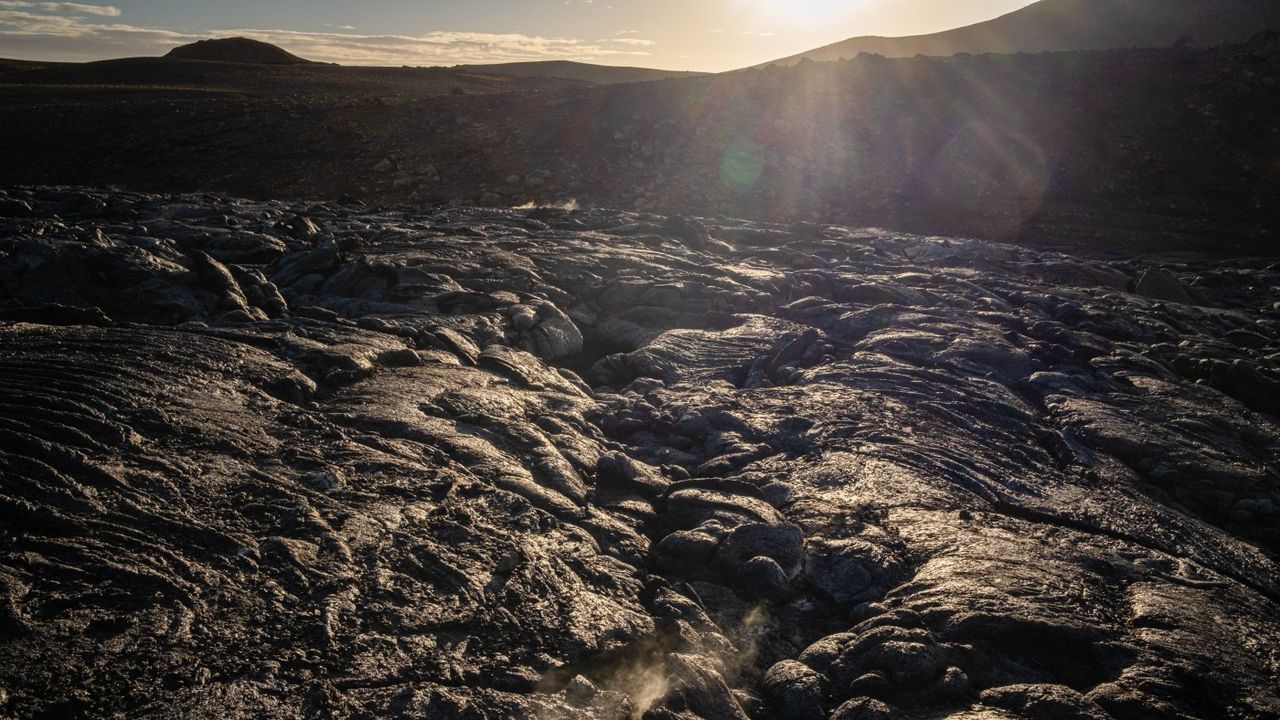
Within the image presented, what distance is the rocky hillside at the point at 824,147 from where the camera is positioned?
71.8ft

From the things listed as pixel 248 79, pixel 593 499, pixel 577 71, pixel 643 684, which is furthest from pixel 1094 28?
pixel 643 684

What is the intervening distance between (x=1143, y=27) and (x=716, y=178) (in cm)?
7067

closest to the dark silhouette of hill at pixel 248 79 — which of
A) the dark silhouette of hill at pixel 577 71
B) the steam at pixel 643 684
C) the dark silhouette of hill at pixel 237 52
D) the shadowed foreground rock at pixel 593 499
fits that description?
the dark silhouette of hill at pixel 237 52

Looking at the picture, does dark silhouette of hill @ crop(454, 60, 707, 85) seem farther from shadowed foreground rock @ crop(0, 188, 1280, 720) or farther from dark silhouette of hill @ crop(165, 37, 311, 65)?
shadowed foreground rock @ crop(0, 188, 1280, 720)

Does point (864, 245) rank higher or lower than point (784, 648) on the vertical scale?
higher

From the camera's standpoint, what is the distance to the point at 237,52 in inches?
3088

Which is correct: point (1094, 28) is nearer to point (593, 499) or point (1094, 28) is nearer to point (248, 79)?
point (248, 79)

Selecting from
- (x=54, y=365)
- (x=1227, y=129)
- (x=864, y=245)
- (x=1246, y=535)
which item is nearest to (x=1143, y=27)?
(x=1227, y=129)

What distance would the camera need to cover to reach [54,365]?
5.85 m

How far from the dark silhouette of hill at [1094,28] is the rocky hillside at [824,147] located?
143 feet

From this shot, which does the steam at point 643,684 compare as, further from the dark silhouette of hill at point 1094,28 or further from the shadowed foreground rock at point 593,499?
the dark silhouette of hill at point 1094,28

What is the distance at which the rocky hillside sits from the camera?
21.9 metres

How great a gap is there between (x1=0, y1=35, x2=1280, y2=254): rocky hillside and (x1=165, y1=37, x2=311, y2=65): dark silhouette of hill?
2052 inches

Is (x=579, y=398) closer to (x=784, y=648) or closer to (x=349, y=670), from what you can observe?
(x=784, y=648)
